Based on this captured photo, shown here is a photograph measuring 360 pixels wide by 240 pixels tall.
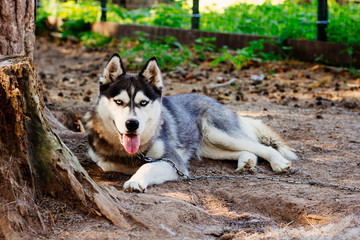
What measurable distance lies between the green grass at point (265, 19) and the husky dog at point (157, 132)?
4609 mm

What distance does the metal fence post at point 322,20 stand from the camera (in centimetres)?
934

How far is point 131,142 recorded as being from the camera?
430 centimetres

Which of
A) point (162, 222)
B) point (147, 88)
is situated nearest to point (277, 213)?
point (162, 222)

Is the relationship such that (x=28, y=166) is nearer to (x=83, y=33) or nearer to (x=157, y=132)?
(x=157, y=132)

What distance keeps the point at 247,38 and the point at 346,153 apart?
231 inches

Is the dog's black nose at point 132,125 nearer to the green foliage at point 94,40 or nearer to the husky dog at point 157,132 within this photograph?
the husky dog at point 157,132

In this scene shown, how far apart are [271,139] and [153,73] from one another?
1774 millimetres

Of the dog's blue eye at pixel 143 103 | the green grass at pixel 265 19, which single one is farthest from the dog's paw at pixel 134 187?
the green grass at pixel 265 19

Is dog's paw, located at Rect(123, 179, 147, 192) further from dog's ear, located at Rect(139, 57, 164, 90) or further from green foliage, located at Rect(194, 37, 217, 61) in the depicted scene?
green foliage, located at Rect(194, 37, 217, 61)

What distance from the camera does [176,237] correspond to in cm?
298

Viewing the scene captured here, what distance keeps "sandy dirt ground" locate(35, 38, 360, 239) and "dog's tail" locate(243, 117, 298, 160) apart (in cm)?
18

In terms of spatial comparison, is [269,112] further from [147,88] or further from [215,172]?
[147,88]

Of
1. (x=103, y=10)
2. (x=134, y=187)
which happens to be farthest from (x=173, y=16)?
(x=134, y=187)

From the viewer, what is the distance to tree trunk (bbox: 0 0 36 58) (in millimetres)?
4355
